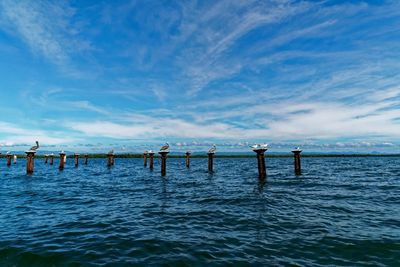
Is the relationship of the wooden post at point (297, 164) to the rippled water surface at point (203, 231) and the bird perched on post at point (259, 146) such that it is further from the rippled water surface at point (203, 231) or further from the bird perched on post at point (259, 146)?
the rippled water surface at point (203, 231)

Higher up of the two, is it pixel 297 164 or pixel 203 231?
pixel 297 164

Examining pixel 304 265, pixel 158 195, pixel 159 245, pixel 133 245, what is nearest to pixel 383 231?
pixel 304 265

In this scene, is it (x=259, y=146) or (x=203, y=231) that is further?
(x=259, y=146)

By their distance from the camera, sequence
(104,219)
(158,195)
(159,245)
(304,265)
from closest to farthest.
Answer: (304,265) → (159,245) → (104,219) → (158,195)

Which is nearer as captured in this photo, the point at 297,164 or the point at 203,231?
the point at 203,231

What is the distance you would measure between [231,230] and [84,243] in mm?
5404

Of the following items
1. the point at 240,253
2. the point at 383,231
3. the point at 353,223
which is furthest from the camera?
the point at 353,223

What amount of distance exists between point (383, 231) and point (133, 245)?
9.42 metres

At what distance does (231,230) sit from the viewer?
9.59 m

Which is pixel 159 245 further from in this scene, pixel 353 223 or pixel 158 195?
pixel 158 195

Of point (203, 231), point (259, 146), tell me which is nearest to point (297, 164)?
point (259, 146)

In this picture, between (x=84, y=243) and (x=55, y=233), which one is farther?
(x=55, y=233)

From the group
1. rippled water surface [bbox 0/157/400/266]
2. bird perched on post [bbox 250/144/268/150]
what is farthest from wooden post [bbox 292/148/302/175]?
rippled water surface [bbox 0/157/400/266]

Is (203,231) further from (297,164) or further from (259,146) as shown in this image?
(297,164)
